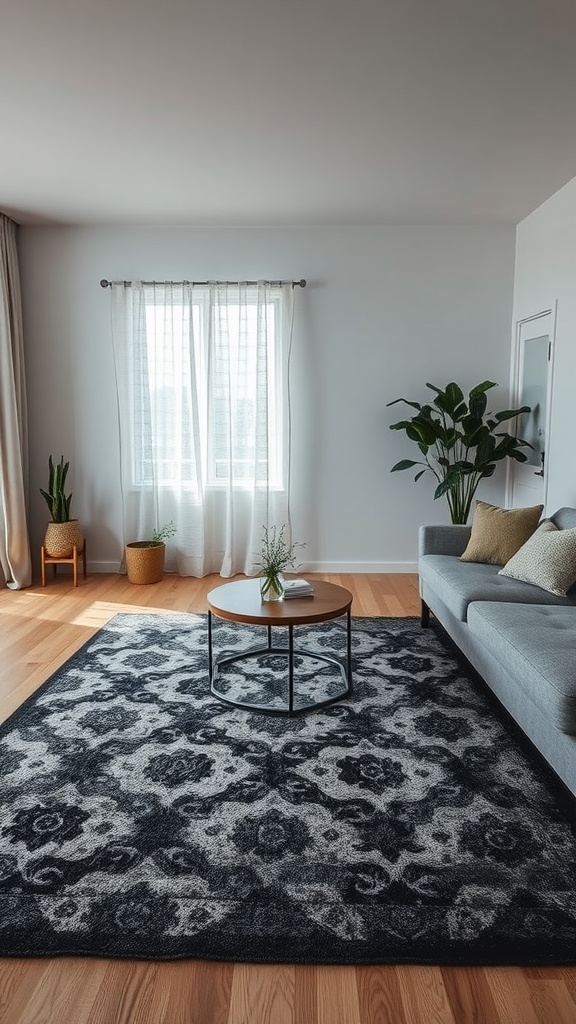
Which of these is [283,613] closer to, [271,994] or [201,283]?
[271,994]

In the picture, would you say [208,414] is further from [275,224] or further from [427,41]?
[427,41]

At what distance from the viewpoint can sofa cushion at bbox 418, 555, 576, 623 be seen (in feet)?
10.9

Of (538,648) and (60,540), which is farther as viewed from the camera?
(60,540)

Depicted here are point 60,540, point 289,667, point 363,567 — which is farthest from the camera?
point 363,567

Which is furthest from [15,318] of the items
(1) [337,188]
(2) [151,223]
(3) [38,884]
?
(3) [38,884]

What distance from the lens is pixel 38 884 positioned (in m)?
1.97

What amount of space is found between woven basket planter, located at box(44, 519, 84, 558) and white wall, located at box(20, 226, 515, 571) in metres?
0.39

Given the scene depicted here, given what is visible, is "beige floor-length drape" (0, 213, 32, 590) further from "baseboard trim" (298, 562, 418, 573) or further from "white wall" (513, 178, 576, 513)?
"white wall" (513, 178, 576, 513)

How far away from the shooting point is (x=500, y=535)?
396cm

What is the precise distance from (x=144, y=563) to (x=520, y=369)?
10.5 feet

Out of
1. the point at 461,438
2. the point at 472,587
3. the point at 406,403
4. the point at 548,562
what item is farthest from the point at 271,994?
the point at 406,403

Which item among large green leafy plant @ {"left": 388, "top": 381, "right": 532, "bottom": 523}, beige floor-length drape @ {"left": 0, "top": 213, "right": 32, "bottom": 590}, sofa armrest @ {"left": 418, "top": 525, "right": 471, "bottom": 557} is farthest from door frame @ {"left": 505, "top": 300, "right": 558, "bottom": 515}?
beige floor-length drape @ {"left": 0, "top": 213, "right": 32, "bottom": 590}

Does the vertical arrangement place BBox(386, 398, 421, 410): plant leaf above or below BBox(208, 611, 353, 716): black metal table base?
above

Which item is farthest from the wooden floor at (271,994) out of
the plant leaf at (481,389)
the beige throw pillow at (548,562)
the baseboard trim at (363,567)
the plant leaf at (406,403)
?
the baseboard trim at (363,567)
